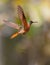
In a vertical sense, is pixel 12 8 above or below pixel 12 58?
above

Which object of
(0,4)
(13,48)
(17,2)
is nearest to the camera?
(17,2)

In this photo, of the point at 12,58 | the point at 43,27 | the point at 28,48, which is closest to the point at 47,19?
the point at 43,27

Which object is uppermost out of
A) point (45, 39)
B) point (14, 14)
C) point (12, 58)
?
point (14, 14)

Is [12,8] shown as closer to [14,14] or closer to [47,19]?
[14,14]

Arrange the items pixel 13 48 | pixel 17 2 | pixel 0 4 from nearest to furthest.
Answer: pixel 17 2 < pixel 0 4 < pixel 13 48

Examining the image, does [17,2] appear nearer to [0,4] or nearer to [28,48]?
[0,4]

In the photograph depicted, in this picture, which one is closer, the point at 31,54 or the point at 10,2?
the point at 10,2
